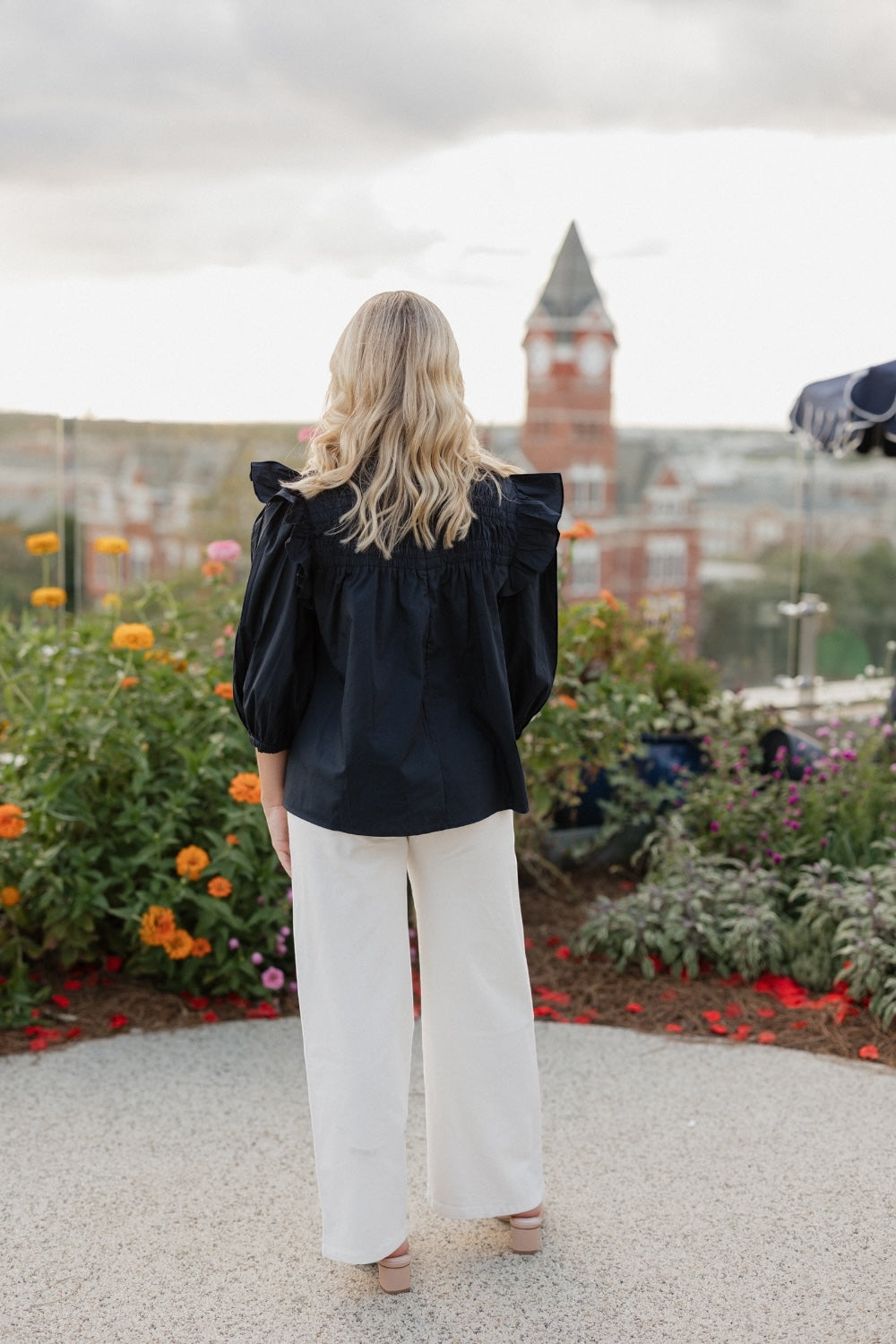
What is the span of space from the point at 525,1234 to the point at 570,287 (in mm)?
6652

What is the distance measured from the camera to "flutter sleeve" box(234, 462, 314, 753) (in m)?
2.09

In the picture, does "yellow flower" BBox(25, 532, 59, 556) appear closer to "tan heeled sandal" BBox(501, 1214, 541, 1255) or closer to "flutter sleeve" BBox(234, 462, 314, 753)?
"flutter sleeve" BBox(234, 462, 314, 753)

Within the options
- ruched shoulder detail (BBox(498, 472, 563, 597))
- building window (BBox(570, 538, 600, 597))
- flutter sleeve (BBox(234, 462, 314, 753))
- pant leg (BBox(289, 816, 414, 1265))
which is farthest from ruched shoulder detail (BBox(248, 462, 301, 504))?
building window (BBox(570, 538, 600, 597))

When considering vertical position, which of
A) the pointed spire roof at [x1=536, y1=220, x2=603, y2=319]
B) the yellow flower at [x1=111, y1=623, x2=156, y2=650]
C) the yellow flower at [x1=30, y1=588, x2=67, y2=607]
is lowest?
the yellow flower at [x1=111, y1=623, x2=156, y2=650]

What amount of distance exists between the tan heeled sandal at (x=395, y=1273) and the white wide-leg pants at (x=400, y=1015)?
0.19 ft

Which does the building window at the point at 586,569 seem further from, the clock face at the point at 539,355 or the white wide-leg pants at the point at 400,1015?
the white wide-leg pants at the point at 400,1015

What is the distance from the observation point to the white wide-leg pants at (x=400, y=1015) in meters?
2.20

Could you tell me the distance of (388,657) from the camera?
2.10 m

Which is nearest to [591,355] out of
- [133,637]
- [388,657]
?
[133,637]

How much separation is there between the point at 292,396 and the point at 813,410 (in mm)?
3616

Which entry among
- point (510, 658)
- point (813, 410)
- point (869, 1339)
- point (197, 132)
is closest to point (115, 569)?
point (510, 658)

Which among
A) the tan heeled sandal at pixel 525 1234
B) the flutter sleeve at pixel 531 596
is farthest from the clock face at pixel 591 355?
the tan heeled sandal at pixel 525 1234

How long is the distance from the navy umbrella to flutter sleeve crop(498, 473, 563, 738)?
3162 millimetres

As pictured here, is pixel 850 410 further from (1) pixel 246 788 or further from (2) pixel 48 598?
(2) pixel 48 598
